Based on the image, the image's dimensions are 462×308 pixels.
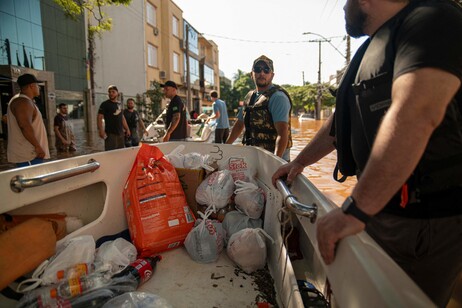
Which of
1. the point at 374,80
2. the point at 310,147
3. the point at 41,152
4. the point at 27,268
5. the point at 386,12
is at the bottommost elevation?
the point at 27,268

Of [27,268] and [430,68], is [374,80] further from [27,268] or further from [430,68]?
[27,268]

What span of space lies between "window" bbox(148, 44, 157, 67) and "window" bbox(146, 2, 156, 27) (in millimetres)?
1637

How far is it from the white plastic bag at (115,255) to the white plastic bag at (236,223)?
0.71 m

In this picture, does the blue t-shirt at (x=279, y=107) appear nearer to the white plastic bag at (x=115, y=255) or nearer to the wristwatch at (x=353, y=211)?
the white plastic bag at (x=115, y=255)

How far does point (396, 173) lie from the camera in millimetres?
869

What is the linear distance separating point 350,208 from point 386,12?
0.86 m

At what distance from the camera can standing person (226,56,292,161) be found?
327cm

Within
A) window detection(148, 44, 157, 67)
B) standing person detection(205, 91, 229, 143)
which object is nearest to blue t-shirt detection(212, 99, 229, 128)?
standing person detection(205, 91, 229, 143)

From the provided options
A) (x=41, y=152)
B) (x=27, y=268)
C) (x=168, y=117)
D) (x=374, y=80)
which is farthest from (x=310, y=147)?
(x=168, y=117)

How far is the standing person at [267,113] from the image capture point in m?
3.27

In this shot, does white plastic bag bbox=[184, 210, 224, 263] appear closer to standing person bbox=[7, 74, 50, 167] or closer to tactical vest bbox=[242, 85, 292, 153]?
tactical vest bbox=[242, 85, 292, 153]

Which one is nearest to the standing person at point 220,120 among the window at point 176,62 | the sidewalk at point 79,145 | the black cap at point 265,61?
the sidewalk at point 79,145

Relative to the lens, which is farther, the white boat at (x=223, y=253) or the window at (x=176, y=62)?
the window at (x=176, y=62)

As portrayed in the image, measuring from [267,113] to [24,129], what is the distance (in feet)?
9.42
